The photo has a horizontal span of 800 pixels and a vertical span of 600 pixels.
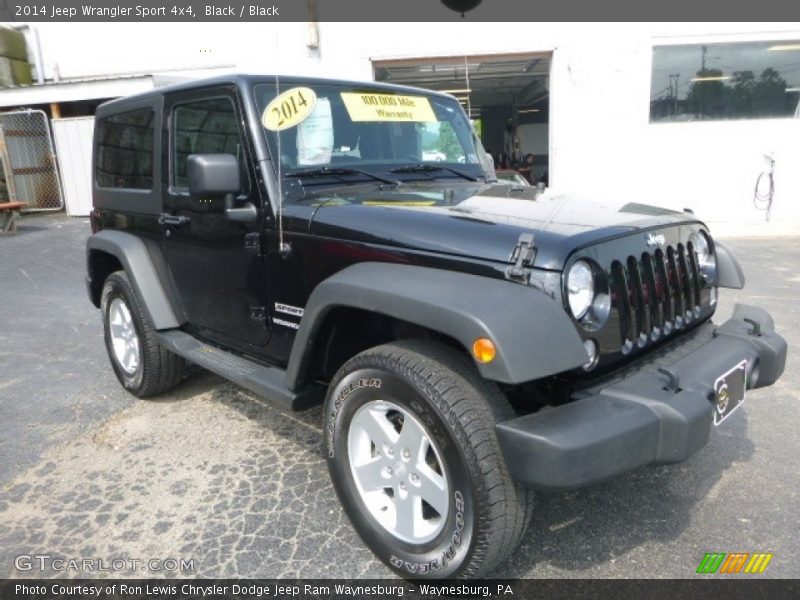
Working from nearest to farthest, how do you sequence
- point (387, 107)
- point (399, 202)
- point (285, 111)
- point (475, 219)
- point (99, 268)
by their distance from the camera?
point (475, 219) → point (399, 202) → point (285, 111) → point (387, 107) → point (99, 268)

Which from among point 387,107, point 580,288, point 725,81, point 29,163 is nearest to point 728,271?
point 580,288

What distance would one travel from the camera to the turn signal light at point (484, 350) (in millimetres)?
1883

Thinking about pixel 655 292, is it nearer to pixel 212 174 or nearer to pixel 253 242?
pixel 253 242

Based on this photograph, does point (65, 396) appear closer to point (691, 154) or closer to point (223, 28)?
point (223, 28)

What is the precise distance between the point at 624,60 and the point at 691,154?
7.19 ft

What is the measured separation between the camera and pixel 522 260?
2092 millimetres

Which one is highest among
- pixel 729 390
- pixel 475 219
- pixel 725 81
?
pixel 725 81

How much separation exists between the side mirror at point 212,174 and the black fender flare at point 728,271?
2.35m

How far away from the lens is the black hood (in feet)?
7.16

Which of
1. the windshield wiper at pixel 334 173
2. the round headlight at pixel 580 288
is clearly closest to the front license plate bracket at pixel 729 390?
the round headlight at pixel 580 288

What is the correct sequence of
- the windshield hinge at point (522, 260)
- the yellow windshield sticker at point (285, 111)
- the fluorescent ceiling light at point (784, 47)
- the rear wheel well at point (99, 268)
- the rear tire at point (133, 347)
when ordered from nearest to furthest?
the windshield hinge at point (522, 260), the yellow windshield sticker at point (285, 111), the rear tire at point (133, 347), the rear wheel well at point (99, 268), the fluorescent ceiling light at point (784, 47)

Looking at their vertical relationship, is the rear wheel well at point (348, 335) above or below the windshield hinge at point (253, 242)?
below

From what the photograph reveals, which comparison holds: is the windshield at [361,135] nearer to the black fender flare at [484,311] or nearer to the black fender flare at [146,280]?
the black fender flare at [484,311]

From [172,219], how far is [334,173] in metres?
1.11
